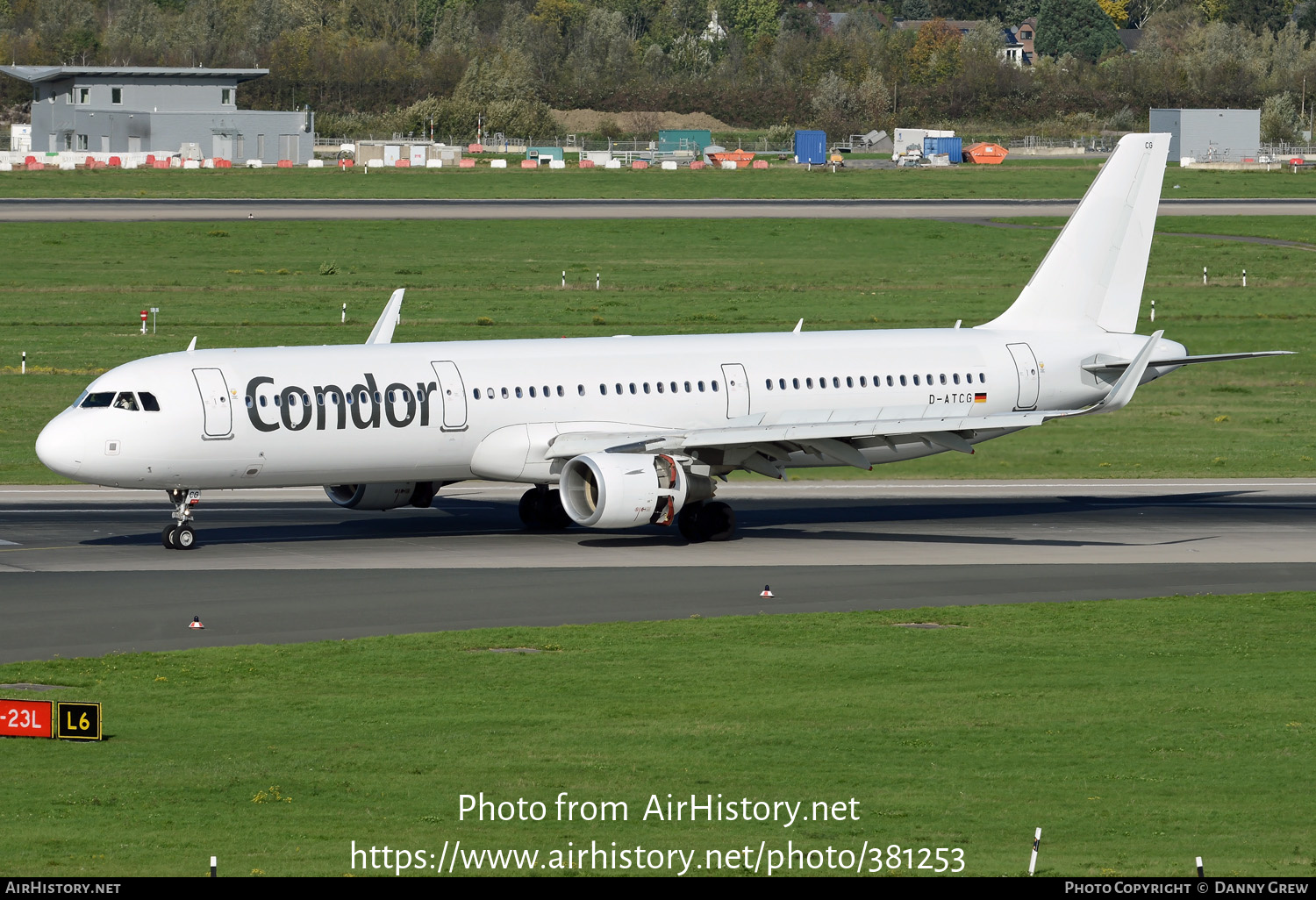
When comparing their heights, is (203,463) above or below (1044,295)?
below

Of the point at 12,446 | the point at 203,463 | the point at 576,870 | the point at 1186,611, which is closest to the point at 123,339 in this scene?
the point at 12,446

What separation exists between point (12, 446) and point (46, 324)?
2473 cm

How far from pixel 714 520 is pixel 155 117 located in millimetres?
151455

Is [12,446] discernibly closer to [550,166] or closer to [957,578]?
[957,578]

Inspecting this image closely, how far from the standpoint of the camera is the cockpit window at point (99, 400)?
41562 millimetres

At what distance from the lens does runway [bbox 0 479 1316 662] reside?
116ft

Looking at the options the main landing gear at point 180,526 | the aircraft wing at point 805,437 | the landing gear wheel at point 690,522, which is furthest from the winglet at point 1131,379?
the main landing gear at point 180,526

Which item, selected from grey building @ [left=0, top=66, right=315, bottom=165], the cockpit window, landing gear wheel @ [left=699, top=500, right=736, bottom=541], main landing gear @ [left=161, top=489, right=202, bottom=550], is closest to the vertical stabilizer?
landing gear wheel @ [left=699, top=500, right=736, bottom=541]

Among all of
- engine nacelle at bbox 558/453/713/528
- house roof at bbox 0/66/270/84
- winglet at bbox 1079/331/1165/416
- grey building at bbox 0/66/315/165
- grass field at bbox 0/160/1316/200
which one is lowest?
engine nacelle at bbox 558/453/713/528

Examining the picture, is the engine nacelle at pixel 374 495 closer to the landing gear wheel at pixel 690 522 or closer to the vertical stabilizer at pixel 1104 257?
the landing gear wheel at pixel 690 522

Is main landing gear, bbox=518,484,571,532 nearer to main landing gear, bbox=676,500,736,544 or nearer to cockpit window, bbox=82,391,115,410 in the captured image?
main landing gear, bbox=676,500,736,544

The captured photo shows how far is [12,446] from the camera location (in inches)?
2379

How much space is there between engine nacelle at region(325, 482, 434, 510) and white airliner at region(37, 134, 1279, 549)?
0.06 m

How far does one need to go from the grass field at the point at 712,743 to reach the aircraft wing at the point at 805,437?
9.62 m
